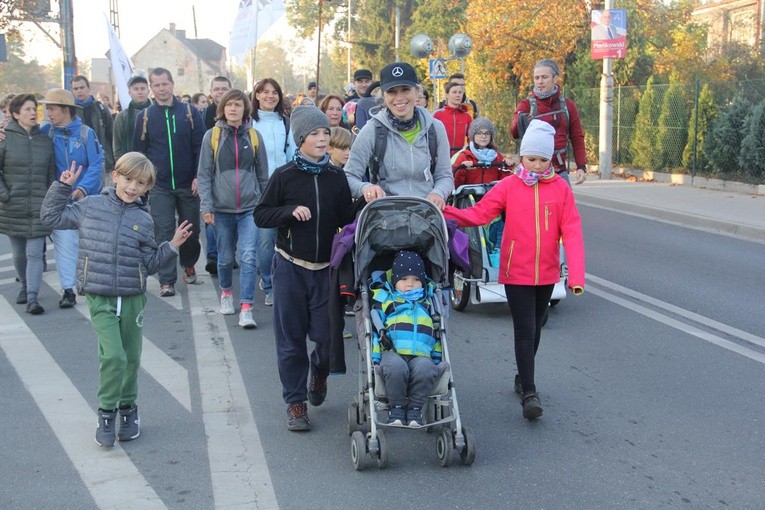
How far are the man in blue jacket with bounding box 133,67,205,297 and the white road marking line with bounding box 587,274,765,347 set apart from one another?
14.4 feet

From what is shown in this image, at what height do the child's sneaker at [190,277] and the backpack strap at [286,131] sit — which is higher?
the backpack strap at [286,131]

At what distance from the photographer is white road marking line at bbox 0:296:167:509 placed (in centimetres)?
466

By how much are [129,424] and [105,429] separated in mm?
184

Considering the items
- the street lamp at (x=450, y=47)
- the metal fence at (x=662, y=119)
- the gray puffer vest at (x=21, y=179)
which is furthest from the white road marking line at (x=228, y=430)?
the metal fence at (x=662, y=119)

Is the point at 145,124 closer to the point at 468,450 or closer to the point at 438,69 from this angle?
the point at 468,450

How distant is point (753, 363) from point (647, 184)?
50.3 ft

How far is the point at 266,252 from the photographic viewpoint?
8.86 metres

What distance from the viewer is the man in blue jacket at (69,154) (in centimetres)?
895

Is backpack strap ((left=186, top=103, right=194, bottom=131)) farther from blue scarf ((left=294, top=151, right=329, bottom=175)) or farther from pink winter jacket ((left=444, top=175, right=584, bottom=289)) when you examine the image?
pink winter jacket ((left=444, top=175, right=584, bottom=289))

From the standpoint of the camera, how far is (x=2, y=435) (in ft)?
18.1

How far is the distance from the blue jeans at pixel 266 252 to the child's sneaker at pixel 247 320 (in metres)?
0.73

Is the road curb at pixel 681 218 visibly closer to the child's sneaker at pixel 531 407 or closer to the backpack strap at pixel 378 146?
the child's sneaker at pixel 531 407

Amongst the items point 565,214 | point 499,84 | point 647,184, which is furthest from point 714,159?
point 565,214

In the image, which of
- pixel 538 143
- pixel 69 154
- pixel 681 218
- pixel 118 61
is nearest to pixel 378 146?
pixel 538 143
